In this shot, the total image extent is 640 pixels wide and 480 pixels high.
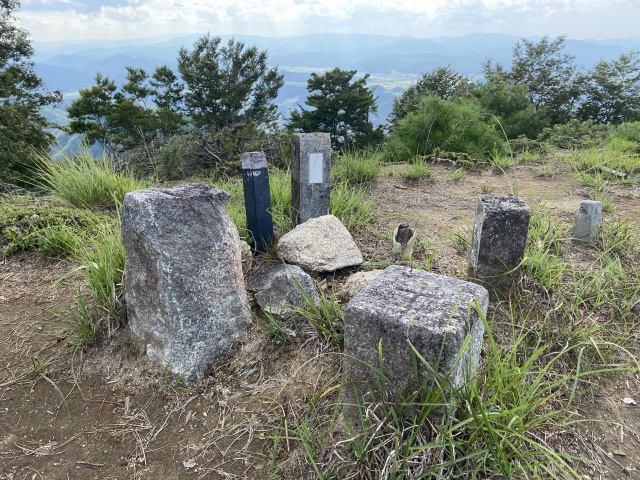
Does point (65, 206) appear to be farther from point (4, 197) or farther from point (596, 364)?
point (596, 364)

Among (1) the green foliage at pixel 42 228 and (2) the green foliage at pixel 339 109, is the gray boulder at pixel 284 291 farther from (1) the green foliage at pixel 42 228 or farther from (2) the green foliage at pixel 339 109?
(2) the green foliage at pixel 339 109

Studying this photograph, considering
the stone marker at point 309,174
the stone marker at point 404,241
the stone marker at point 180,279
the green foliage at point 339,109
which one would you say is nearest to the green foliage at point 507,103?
the green foliage at point 339,109

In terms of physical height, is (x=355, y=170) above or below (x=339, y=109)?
above

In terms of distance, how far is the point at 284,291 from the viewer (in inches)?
97.0

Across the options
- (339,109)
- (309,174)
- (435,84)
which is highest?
(309,174)

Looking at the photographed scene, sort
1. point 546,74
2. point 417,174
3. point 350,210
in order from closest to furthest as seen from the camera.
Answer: point 350,210, point 417,174, point 546,74

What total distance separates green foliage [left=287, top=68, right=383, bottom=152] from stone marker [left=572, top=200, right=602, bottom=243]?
18.1m

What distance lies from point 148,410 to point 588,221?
3260 mm

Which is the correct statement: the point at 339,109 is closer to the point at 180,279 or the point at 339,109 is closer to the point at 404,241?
the point at 404,241

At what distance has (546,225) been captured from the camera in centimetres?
332

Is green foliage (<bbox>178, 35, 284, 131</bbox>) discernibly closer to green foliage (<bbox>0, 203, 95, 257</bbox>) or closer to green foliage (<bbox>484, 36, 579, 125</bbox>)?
green foliage (<bbox>484, 36, 579, 125</bbox>)

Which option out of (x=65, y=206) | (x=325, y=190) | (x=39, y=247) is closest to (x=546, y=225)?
(x=325, y=190)

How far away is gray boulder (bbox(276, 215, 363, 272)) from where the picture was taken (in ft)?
9.13

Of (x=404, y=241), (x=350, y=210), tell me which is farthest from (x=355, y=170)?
(x=404, y=241)
